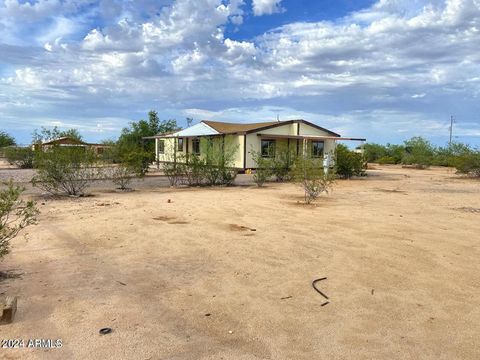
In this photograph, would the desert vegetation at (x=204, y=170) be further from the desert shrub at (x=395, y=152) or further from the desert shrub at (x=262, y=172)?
the desert shrub at (x=395, y=152)

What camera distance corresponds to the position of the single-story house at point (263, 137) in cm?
2800

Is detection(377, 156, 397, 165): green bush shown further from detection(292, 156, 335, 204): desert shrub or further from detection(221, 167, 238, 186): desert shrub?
detection(292, 156, 335, 204): desert shrub

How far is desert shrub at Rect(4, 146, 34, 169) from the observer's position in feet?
111

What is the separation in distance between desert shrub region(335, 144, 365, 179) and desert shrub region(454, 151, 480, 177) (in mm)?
7190

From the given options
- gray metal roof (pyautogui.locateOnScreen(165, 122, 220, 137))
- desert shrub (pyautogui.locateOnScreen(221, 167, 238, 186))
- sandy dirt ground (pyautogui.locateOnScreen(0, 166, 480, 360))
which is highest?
gray metal roof (pyautogui.locateOnScreen(165, 122, 220, 137))

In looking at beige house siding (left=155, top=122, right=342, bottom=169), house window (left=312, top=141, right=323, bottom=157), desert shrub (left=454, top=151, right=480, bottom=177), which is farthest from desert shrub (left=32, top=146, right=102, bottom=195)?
desert shrub (left=454, top=151, right=480, bottom=177)

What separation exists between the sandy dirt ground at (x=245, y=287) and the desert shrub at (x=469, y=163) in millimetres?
20233

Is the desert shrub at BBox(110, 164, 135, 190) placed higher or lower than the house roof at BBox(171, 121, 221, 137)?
lower

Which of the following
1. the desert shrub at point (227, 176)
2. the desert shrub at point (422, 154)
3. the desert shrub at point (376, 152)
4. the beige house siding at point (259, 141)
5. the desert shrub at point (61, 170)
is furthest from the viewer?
the desert shrub at point (376, 152)

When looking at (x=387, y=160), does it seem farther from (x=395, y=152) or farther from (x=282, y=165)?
(x=282, y=165)

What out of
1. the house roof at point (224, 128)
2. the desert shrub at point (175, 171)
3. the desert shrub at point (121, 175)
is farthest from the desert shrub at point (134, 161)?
the house roof at point (224, 128)

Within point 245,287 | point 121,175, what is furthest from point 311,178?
point 245,287

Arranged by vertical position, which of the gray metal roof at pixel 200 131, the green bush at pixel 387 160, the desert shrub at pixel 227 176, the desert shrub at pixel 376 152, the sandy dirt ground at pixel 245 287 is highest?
the gray metal roof at pixel 200 131

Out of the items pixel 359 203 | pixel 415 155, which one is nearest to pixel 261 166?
pixel 359 203
